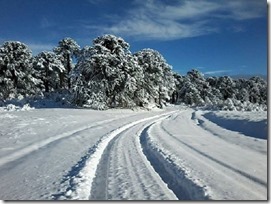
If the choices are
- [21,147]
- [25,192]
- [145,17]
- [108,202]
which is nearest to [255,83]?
[145,17]

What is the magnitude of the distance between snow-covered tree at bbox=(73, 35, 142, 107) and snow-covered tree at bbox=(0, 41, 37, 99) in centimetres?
894

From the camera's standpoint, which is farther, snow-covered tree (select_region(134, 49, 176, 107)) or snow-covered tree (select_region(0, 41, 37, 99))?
snow-covered tree (select_region(134, 49, 176, 107))

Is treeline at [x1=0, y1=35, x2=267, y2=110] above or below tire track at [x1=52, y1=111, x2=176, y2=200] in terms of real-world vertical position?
above

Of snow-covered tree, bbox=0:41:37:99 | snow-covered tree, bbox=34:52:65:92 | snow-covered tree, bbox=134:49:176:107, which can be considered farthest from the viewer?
snow-covered tree, bbox=134:49:176:107

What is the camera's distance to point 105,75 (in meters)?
32.9

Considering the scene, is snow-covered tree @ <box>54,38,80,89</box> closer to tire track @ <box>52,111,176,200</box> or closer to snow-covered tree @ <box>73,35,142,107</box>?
snow-covered tree @ <box>73,35,142,107</box>

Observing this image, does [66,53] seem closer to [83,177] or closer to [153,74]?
[153,74]

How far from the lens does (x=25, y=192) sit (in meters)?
5.54

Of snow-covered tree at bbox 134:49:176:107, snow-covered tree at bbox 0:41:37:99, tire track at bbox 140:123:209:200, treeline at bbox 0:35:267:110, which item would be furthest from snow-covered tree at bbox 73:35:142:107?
tire track at bbox 140:123:209:200

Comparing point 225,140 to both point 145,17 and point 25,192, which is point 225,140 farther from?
point 25,192

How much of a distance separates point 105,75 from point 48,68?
12.6 metres

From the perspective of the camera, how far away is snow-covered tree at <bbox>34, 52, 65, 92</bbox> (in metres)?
42.7

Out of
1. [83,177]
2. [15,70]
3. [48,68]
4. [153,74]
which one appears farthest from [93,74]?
[83,177]

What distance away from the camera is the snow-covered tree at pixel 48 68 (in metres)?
42.7
